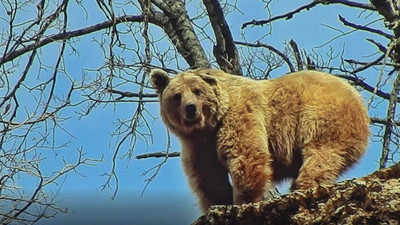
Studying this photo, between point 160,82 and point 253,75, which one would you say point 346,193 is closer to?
point 160,82

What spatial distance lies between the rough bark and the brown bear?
56.8 inches

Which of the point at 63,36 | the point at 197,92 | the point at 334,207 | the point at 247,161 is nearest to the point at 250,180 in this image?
the point at 247,161

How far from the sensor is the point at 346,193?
2.08 m

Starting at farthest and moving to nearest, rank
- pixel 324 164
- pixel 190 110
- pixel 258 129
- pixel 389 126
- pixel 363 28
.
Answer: pixel 363 28 < pixel 389 126 < pixel 190 110 < pixel 258 129 < pixel 324 164

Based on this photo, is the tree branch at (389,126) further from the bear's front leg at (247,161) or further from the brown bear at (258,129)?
the bear's front leg at (247,161)

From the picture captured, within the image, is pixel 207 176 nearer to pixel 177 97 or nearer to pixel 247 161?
pixel 247 161

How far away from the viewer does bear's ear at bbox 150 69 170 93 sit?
4.22 metres

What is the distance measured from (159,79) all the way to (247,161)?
91cm

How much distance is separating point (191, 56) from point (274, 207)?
15.3 feet

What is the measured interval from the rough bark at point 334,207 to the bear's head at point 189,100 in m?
1.78

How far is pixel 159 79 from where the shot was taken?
167 inches

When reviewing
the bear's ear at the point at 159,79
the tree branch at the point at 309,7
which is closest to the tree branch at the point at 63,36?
the tree branch at the point at 309,7

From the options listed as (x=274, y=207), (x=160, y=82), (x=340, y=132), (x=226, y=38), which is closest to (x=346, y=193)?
(x=274, y=207)

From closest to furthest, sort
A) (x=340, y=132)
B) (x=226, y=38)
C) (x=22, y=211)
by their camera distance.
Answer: (x=340, y=132) → (x=22, y=211) → (x=226, y=38)
